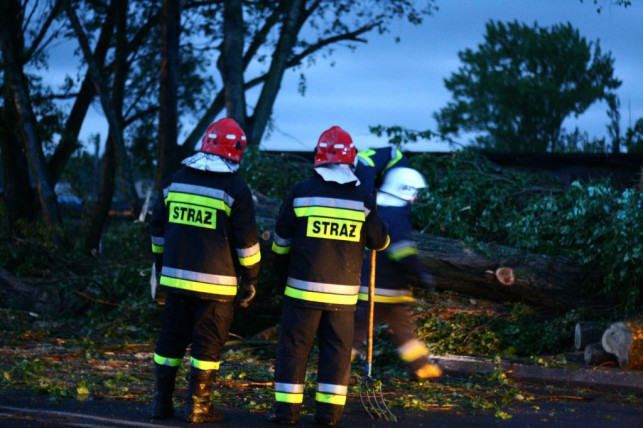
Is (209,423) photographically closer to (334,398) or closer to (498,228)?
(334,398)

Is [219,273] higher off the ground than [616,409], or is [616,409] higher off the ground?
[219,273]

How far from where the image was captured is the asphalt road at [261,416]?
5.37 m

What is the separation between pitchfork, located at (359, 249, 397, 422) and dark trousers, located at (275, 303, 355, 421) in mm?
517

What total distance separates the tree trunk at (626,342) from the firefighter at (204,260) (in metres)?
3.72

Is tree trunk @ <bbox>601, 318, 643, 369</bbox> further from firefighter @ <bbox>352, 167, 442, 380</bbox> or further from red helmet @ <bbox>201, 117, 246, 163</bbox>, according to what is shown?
red helmet @ <bbox>201, 117, 246, 163</bbox>

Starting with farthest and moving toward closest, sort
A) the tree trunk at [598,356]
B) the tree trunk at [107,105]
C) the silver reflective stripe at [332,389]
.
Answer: the tree trunk at [107,105] → the tree trunk at [598,356] → the silver reflective stripe at [332,389]

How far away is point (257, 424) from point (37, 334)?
5.13 meters

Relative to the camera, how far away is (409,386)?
23.4 feet

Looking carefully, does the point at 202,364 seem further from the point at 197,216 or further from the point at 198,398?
the point at 197,216

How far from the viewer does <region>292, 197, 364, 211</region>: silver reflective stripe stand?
18.3ft

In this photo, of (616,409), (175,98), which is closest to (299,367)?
(616,409)

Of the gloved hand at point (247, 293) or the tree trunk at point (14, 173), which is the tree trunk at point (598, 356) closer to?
the gloved hand at point (247, 293)

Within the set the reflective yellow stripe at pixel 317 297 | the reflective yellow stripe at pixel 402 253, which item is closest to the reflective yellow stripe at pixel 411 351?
the reflective yellow stripe at pixel 402 253

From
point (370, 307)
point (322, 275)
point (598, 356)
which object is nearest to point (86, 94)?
point (370, 307)
